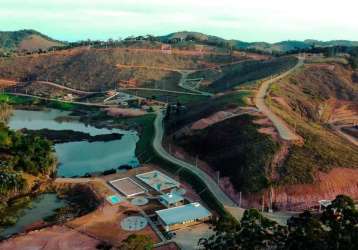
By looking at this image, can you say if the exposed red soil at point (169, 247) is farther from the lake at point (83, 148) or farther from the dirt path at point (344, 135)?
the dirt path at point (344, 135)

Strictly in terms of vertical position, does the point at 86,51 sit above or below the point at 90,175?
above

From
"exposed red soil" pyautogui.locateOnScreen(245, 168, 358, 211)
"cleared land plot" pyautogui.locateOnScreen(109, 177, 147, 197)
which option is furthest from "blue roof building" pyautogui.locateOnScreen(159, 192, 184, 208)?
"exposed red soil" pyautogui.locateOnScreen(245, 168, 358, 211)

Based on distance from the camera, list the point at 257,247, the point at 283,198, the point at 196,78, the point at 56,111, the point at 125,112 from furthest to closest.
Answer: the point at 196,78 → the point at 56,111 → the point at 125,112 → the point at 283,198 → the point at 257,247

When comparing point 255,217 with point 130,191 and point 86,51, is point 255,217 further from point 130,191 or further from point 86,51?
point 86,51

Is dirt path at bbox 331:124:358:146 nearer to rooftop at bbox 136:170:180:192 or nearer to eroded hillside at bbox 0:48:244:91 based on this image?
rooftop at bbox 136:170:180:192

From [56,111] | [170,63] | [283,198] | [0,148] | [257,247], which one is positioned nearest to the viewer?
[257,247]

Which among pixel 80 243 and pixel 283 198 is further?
pixel 283 198

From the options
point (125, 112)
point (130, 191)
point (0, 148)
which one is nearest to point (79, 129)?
point (125, 112)
